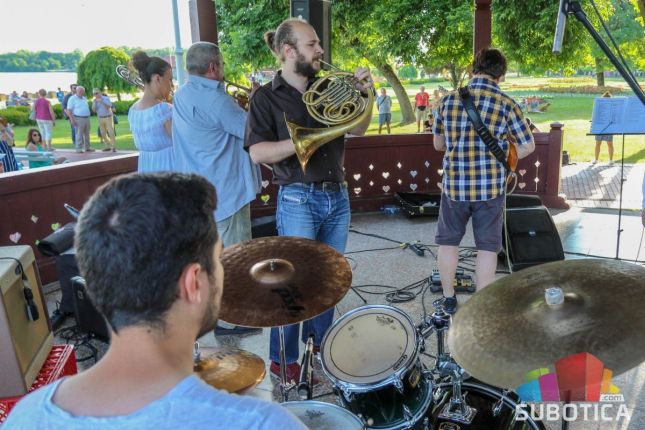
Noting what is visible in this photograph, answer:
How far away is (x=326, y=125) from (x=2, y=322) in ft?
6.17

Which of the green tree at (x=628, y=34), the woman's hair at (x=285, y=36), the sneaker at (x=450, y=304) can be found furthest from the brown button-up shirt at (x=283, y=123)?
the green tree at (x=628, y=34)

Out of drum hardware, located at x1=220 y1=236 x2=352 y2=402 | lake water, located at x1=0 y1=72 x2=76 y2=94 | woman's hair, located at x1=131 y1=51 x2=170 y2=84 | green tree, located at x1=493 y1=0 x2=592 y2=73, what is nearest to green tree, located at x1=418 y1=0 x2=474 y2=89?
green tree, located at x1=493 y1=0 x2=592 y2=73

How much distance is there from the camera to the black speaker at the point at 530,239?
15.7 ft

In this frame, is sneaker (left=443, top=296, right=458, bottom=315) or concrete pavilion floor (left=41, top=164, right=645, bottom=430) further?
sneaker (left=443, top=296, right=458, bottom=315)

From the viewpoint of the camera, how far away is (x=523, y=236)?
486cm

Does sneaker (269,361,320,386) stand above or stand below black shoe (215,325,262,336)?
above

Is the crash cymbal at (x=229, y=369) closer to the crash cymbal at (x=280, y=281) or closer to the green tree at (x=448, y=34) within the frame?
the crash cymbal at (x=280, y=281)

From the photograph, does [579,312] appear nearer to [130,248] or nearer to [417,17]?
[130,248]

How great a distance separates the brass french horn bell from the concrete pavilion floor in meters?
1.38

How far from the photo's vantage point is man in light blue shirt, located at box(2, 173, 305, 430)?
0.88m

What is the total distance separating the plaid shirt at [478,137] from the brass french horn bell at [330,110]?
39.7 inches

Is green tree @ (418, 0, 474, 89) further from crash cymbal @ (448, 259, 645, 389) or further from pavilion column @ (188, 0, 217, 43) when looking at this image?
crash cymbal @ (448, 259, 645, 389)

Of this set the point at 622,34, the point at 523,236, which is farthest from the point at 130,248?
the point at 622,34

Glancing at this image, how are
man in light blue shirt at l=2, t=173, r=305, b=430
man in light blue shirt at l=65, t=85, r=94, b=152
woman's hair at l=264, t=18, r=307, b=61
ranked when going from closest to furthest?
man in light blue shirt at l=2, t=173, r=305, b=430, woman's hair at l=264, t=18, r=307, b=61, man in light blue shirt at l=65, t=85, r=94, b=152
